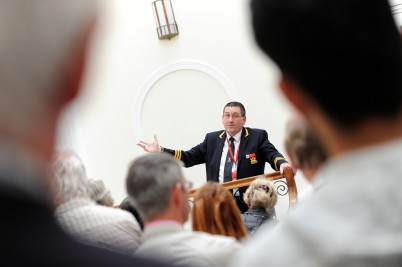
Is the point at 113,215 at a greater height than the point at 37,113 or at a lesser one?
lesser

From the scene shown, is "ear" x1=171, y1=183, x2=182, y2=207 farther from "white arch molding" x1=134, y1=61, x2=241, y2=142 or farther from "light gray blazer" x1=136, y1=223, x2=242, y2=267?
"white arch molding" x1=134, y1=61, x2=241, y2=142

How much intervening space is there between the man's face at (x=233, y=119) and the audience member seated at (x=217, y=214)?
3711mm

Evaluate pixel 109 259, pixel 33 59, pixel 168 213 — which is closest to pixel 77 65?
pixel 33 59

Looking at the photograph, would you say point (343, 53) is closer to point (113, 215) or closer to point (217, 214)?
point (113, 215)

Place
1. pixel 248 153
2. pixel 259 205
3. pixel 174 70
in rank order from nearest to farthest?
pixel 259 205 → pixel 248 153 → pixel 174 70

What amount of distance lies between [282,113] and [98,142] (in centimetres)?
254

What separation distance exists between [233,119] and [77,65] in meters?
5.80

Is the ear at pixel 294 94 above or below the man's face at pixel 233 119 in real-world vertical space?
above

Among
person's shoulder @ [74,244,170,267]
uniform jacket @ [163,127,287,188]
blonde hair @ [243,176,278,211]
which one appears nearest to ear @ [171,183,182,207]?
person's shoulder @ [74,244,170,267]

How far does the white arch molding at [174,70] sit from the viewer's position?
8.70 meters

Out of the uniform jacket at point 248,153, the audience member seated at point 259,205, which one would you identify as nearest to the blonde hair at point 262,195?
the audience member seated at point 259,205

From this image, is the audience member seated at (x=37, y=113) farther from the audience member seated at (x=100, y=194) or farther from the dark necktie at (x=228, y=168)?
the dark necktie at (x=228, y=168)

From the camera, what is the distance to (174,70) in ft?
29.2

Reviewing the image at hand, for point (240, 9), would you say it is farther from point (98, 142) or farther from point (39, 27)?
point (39, 27)
